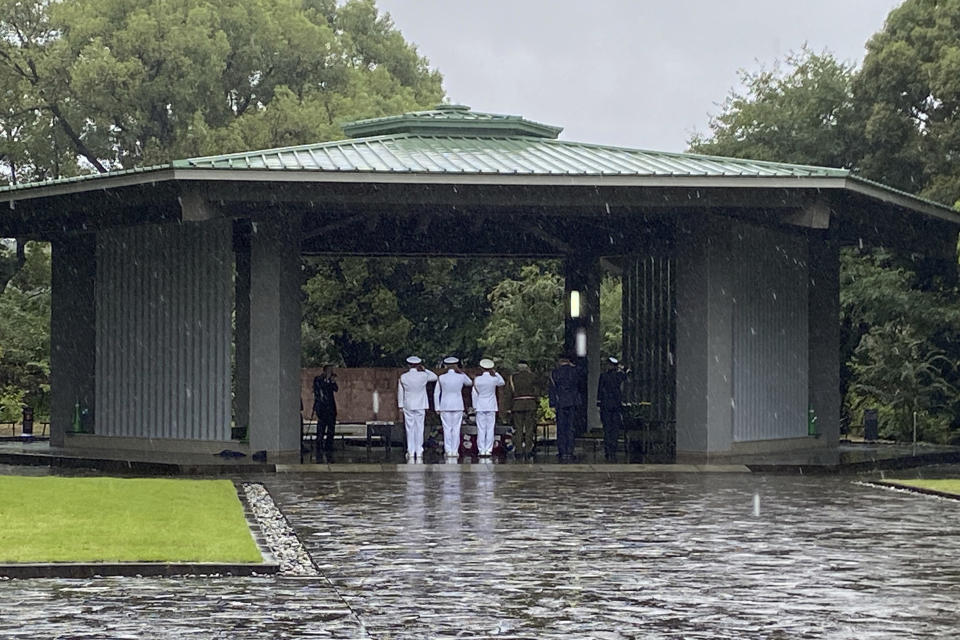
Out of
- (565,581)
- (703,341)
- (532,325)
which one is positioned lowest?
(565,581)

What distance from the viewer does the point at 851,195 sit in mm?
23609

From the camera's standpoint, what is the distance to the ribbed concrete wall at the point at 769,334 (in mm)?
25578

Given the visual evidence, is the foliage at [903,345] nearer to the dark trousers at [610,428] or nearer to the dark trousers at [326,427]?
the dark trousers at [610,428]

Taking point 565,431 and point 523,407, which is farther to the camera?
point 523,407

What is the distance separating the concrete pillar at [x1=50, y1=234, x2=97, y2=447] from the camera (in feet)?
90.3

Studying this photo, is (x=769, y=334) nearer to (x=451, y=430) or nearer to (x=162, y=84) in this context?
(x=451, y=430)

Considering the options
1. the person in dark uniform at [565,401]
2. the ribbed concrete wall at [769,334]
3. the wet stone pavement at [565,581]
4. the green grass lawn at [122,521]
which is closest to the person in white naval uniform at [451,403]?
the person in dark uniform at [565,401]

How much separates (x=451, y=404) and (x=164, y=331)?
15.5 ft

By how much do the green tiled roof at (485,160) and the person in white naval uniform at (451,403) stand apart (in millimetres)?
3452

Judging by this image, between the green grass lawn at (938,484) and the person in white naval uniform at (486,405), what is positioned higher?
the person in white naval uniform at (486,405)

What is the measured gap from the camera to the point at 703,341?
80.5 feet

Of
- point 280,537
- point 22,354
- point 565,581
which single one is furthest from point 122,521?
point 22,354

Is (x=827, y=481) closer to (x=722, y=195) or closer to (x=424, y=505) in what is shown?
(x=722, y=195)

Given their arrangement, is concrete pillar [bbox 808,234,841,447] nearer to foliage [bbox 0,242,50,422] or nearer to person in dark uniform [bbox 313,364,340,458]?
person in dark uniform [bbox 313,364,340,458]
